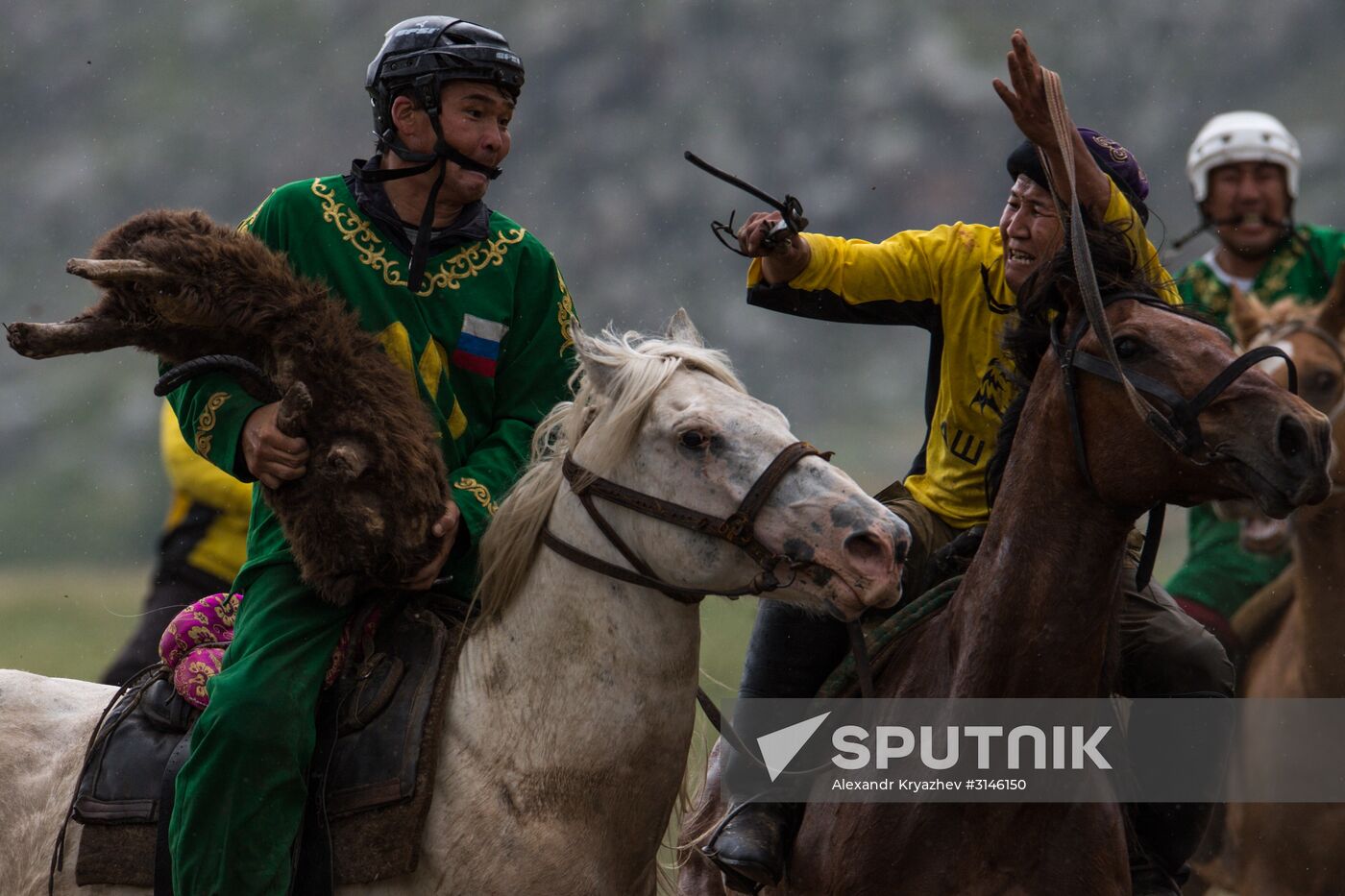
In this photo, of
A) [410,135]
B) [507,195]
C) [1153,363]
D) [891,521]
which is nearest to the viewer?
[891,521]

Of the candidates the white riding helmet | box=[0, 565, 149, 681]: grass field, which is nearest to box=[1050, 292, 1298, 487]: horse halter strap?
the white riding helmet

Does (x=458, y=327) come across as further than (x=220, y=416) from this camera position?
Yes

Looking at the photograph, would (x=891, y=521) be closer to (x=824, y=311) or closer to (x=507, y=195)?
(x=824, y=311)

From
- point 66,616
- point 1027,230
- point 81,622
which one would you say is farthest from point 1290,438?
point 66,616

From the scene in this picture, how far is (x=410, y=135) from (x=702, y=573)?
1509 millimetres

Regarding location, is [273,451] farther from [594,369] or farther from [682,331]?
[682,331]

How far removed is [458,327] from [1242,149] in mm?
Result: 5646

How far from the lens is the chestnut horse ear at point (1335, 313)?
7.67 metres

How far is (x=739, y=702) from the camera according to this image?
5.19 metres

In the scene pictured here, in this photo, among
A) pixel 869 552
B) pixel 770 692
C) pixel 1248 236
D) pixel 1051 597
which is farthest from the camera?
pixel 1248 236

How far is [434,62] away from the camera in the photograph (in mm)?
4574

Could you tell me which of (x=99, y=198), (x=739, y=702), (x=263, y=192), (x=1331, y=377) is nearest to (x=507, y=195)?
(x=263, y=192)

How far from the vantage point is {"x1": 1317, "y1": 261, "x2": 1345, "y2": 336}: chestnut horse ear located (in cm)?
767

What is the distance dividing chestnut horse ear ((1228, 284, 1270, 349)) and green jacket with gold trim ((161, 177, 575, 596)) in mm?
4182
